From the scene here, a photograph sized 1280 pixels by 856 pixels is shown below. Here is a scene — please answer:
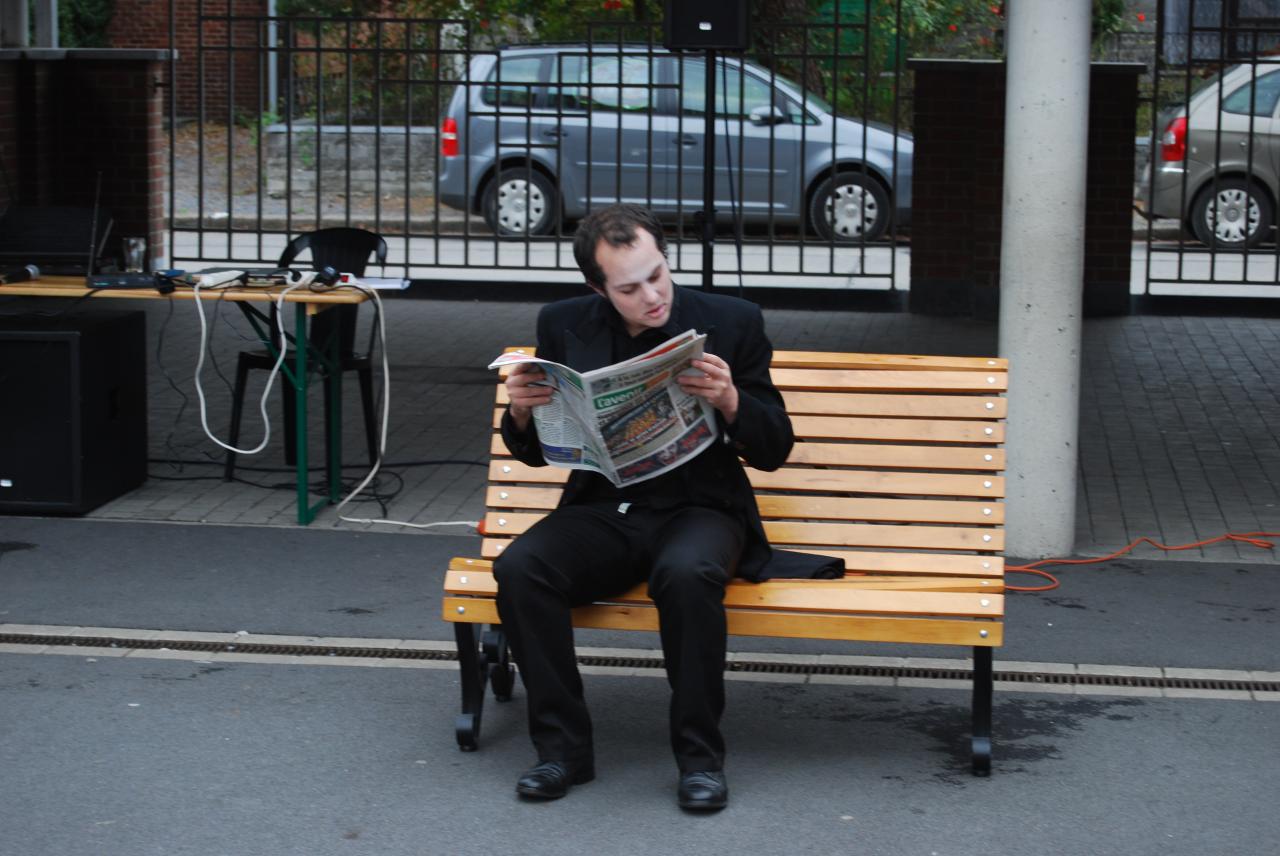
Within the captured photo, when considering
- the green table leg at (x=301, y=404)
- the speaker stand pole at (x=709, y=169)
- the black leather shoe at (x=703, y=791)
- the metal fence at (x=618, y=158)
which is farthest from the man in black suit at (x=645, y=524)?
the metal fence at (x=618, y=158)

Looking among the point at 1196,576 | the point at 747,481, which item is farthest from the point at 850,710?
the point at 1196,576

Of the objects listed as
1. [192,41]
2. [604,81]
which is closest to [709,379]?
[604,81]

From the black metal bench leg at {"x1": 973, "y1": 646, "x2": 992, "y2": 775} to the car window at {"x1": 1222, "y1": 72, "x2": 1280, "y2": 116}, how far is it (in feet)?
36.1

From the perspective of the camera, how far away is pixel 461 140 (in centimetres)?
1625

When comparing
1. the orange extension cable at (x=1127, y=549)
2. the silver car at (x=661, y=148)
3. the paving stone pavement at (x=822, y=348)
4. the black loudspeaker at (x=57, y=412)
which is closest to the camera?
the orange extension cable at (x=1127, y=549)

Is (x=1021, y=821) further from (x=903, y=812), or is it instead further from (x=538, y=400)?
(x=538, y=400)

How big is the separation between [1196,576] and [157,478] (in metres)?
4.50

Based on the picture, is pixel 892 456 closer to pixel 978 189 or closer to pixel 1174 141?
pixel 978 189

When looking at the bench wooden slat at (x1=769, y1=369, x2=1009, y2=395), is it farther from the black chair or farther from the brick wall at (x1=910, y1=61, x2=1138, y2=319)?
the brick wall at (x1=910, y1=61, x2=1138, y2=319)

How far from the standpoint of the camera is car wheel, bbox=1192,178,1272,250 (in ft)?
50.2

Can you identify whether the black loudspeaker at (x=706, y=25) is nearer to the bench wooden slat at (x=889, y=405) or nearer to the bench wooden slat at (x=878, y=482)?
the bench wooden slat at (x=889, y=405)

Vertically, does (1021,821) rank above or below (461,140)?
below

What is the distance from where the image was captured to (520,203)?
16.4 m

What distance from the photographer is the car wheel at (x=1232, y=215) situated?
15.3 metres
